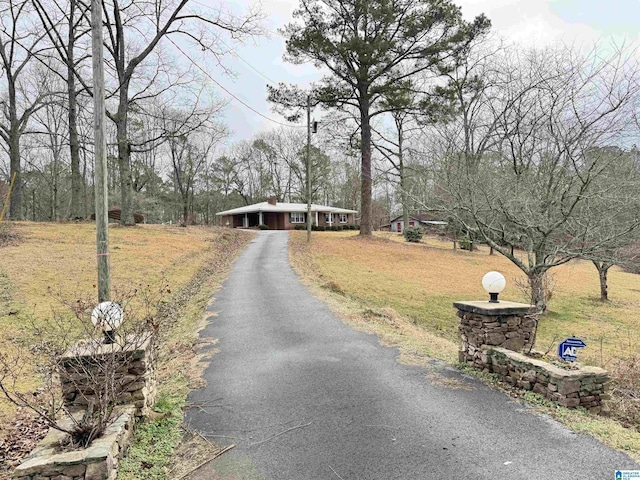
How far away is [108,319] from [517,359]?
4.62 metres

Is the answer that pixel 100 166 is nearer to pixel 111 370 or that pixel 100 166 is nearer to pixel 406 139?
pixel 111 370

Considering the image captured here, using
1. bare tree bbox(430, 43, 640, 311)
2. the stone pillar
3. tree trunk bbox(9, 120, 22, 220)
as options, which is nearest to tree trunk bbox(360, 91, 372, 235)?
bare tree bbox(430, 43, 640, 311)

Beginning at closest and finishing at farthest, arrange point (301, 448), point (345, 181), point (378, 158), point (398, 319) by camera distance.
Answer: point (301, 448), point (398, 319), point (378, 158), point (345, 181)

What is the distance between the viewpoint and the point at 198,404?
442 cm

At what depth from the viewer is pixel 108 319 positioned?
12.7 feet

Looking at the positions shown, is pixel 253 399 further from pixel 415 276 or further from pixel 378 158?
pixel 378 158

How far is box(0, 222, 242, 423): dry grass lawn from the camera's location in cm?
770

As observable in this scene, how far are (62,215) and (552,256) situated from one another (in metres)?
45.1

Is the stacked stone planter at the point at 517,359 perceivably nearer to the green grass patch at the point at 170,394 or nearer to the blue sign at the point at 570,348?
the blue sign at the point at 570,348

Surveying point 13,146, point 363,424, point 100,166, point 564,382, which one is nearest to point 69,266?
point 100,166

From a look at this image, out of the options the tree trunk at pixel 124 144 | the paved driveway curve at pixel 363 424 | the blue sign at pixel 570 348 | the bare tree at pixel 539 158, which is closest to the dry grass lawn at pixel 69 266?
the tree trunk at pixel 124 144

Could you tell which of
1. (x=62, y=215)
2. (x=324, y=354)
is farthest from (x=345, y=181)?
(x=324, y=354)

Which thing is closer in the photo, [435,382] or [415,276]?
[435,382]

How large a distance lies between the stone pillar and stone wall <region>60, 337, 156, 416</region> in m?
4.07
